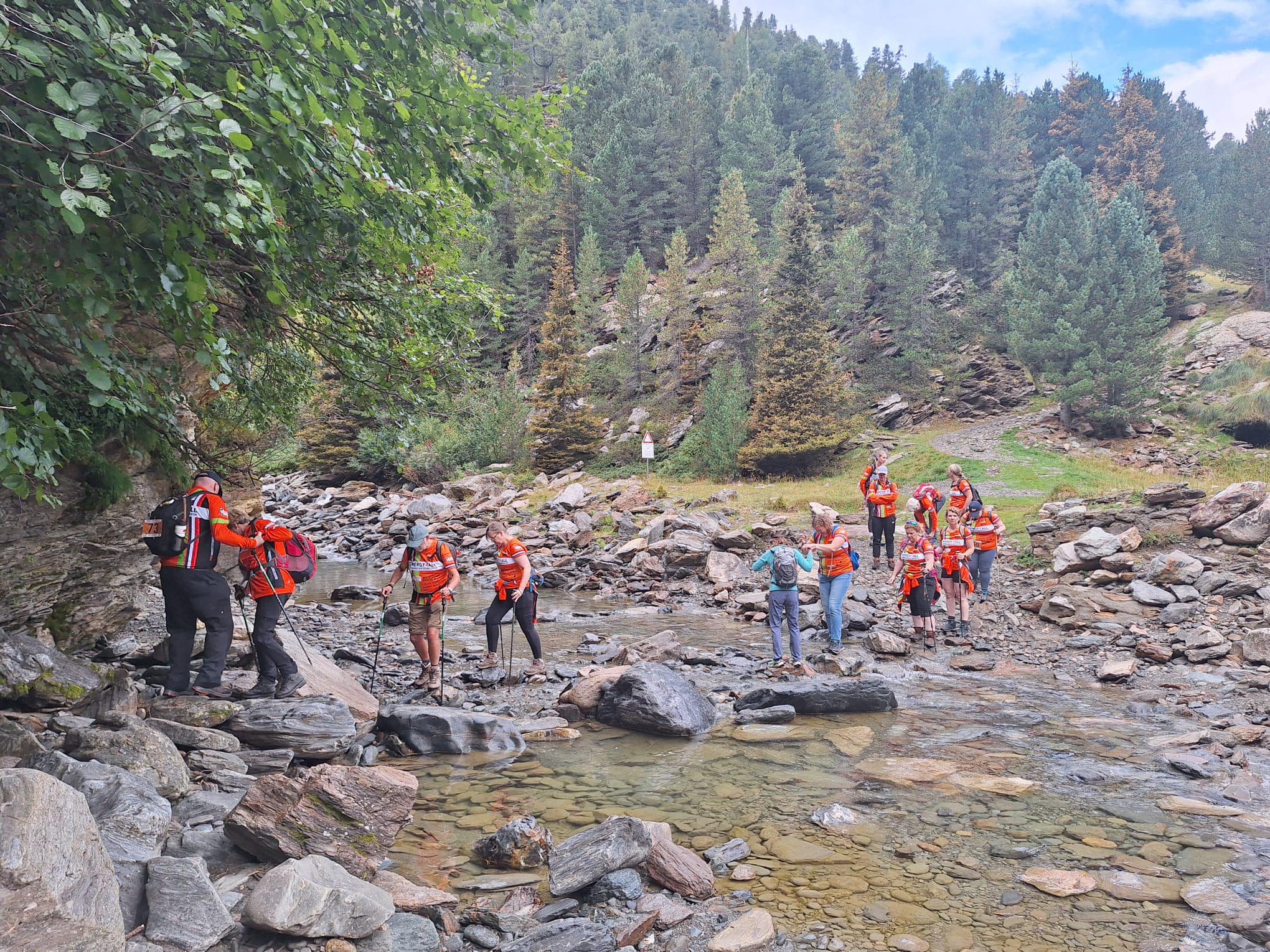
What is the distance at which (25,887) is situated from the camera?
310 centimetres

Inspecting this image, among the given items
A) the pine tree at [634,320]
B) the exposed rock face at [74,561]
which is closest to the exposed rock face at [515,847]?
the exposed rock face at [74,561]

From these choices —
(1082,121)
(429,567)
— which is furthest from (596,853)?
(1082,121)

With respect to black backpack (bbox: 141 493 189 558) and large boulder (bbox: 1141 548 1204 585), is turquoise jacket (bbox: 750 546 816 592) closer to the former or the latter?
large boulder (bbox: 1141 548 1204 585)

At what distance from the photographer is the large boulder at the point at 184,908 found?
3.78 m

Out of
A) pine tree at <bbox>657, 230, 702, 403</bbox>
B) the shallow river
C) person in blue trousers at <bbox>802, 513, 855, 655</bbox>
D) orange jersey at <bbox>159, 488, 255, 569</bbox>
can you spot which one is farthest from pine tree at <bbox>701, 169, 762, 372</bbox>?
orange jersey at <bbox>159, 488, 255, 569</bbox>

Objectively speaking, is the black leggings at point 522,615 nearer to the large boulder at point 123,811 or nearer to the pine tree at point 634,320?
the large boulder at point 123,811

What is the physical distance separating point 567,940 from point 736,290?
4195 cm

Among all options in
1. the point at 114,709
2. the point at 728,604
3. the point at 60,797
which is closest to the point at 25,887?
the point at 60,797

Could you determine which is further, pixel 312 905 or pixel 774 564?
pixel 774 564

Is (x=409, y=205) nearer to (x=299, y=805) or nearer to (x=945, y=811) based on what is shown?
(x=299, y=805)

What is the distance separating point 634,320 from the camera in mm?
45125

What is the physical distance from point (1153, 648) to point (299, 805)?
39.6 ft

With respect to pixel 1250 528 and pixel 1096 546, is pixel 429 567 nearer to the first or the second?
pixel 1096 546

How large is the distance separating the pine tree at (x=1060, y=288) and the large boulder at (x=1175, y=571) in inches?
938
